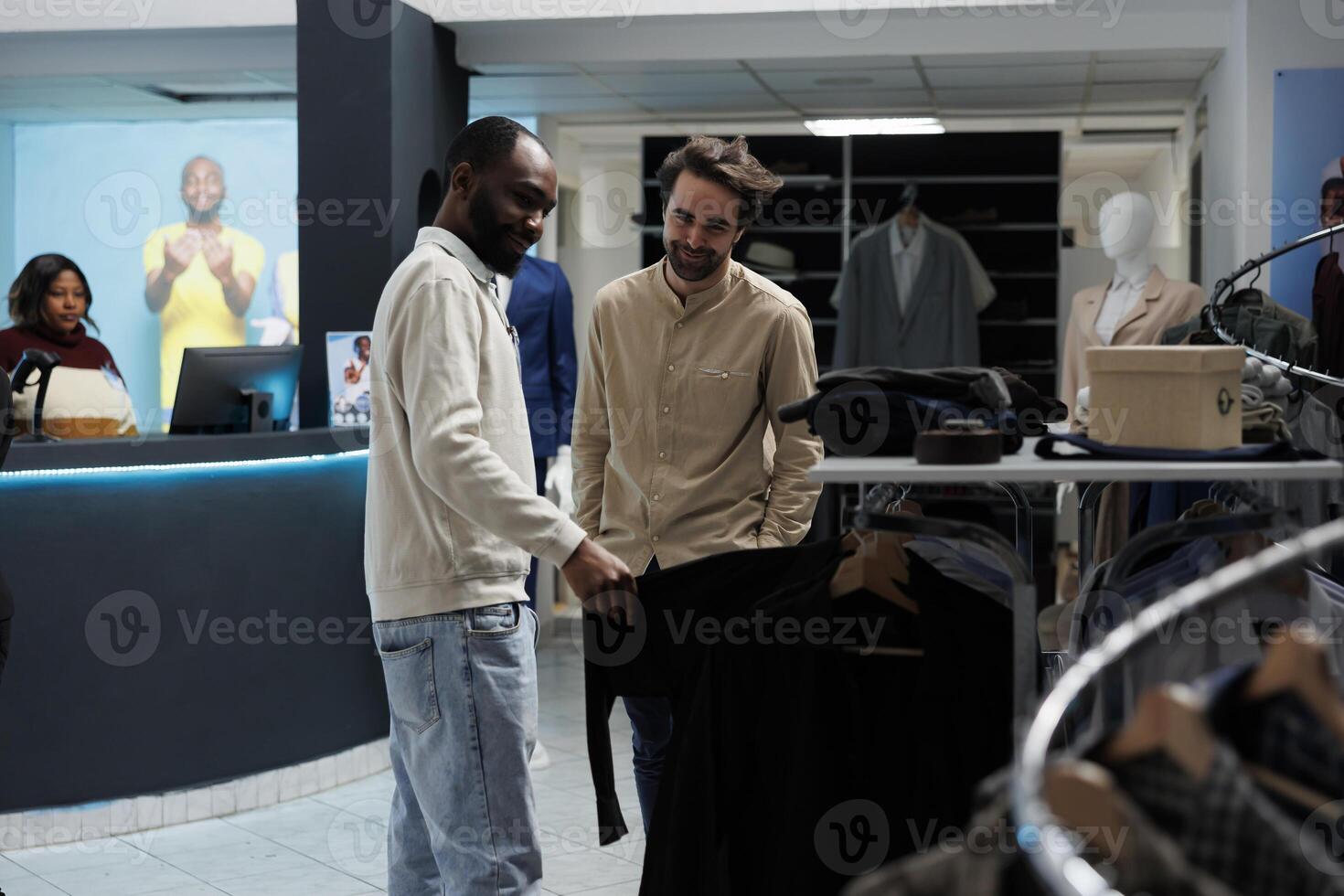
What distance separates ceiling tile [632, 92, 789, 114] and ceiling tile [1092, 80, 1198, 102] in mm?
1536

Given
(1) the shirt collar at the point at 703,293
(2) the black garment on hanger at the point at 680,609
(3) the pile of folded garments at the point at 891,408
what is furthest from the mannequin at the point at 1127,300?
(3) the pile of folded garments at the point at 891,408

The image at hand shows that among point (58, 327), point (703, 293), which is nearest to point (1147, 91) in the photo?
point (703, 293)

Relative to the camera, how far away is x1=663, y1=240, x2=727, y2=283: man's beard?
2.67 metres

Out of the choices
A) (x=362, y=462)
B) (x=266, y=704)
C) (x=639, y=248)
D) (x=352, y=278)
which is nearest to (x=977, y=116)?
(x=639, y=248)

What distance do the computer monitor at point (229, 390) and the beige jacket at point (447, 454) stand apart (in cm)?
219

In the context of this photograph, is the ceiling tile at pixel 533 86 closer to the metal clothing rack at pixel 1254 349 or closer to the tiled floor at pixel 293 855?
the metal clothing rack at pixel 1254 349

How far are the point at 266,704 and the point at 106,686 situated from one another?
0.47m

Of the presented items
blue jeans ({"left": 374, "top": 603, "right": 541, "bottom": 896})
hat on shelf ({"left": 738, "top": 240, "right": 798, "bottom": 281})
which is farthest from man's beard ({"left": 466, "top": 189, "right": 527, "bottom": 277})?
hat on shelf ({"left": 738, "top": 240, "right": 798, "bottom": 281})

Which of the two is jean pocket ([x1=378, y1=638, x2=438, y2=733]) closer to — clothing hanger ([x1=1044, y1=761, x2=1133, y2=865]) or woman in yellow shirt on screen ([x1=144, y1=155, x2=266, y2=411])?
clothing hanger ([x1=1044, y1=761, x2=1133, y2=865])

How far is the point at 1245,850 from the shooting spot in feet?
3.37

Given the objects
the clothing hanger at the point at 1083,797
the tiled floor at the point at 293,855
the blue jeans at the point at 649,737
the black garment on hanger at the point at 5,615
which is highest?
the clothing hanger at the point at 1083,797

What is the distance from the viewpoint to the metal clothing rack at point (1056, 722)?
90 cm

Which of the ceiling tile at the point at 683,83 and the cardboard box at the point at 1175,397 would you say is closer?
the cardboard box at the point at 1175,397

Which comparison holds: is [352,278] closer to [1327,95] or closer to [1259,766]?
[1327,95]
